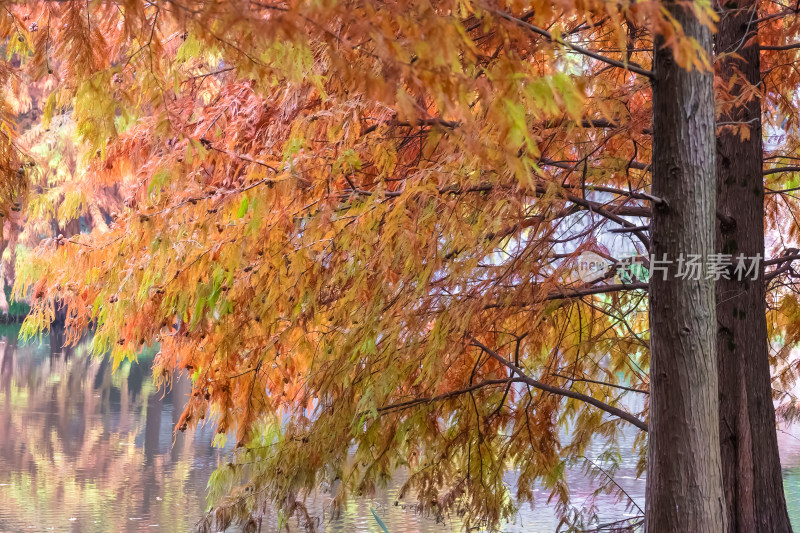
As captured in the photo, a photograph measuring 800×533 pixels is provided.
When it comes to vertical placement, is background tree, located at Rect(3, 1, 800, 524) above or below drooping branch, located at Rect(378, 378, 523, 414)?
above

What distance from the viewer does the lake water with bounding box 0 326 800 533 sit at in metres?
8.03

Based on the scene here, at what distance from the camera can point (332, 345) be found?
5363mm

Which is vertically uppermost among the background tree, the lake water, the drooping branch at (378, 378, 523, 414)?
the background tree

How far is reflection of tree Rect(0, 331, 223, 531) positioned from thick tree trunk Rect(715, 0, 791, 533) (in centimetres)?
448

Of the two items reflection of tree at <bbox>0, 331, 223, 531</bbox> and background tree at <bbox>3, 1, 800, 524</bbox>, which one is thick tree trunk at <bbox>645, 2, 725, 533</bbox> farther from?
reflection of tree at <bbox>0, 331, 223, 531</bbox>

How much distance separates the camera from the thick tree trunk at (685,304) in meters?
4.19

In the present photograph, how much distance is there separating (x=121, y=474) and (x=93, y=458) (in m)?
0.90

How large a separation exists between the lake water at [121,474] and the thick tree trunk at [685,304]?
3.45m

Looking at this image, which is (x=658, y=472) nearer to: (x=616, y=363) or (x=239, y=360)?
(x=616, y=363)

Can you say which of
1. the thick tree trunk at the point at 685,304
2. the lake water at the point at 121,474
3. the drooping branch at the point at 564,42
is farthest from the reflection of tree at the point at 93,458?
the drooping branch at the point at 564,42

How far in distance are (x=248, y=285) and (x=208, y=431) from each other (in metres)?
8.80

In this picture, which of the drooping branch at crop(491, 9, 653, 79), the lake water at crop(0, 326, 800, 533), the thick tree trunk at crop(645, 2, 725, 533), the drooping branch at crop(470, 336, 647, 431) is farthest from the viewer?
the lake water at crop(0, 326, 800, 533)

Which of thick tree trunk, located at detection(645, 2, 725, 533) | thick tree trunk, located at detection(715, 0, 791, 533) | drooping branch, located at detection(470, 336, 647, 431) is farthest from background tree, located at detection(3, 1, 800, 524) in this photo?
thick tree trunk, located at detection(715, 0, 791, 533)

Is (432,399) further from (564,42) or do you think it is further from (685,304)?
(564,42)
